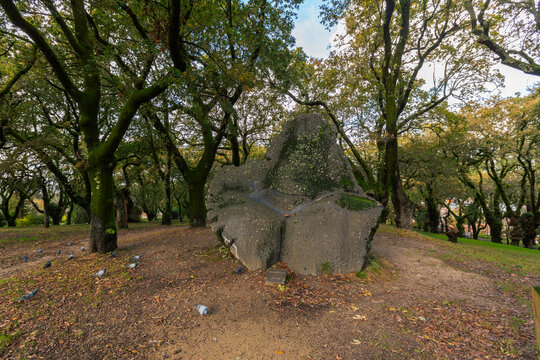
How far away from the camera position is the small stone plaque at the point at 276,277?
4.80m

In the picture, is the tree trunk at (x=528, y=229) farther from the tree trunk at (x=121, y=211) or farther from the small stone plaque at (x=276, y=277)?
the tree trunk at (x=121, y=211)

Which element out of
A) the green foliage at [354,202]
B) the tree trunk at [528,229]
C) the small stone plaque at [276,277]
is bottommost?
the tree trunk at [528,229]

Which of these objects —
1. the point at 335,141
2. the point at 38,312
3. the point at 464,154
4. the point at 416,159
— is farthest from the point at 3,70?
the point at 464,154

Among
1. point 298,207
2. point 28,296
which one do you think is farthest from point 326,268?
point 28,296

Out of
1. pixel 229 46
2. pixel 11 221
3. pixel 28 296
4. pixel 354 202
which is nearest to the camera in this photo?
pixel 28 296

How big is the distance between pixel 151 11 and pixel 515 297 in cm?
1106

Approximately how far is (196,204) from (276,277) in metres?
7.06

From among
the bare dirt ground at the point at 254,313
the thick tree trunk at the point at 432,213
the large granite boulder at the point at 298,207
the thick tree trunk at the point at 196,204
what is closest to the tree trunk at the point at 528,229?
the thick tree trunk at the point at 432,213

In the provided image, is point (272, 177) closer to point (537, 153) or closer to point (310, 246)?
point (310, 246)

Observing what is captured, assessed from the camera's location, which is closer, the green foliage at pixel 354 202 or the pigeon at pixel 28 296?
the pigeon at pixel 28 296

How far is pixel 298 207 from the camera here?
242 inches

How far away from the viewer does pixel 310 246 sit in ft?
17.5

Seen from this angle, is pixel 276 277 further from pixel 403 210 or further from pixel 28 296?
pixel 403 210

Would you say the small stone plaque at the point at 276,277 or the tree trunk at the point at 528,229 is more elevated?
the small stone plaque at the point at 276,277
